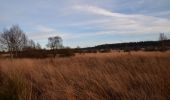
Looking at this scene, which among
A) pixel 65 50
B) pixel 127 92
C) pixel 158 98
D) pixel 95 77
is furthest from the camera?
pixel 65 50

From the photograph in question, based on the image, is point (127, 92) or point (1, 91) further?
point (1, 91)

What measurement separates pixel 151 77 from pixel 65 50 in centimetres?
2931

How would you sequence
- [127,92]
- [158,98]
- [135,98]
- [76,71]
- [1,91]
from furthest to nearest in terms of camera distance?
A: [76,71] → [1,91] → [127,92] → [135,98] → [158,98]

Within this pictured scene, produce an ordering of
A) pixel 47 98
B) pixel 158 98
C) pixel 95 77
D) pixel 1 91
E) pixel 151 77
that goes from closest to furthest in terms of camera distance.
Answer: pixel 158 98, pixel 151 77, pixel 47 98, pixel 95 77, pixel 1 91

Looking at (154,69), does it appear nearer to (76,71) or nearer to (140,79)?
(140,79)

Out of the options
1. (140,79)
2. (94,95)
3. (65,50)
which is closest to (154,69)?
(140,79)

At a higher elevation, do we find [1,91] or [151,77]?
[151,77]

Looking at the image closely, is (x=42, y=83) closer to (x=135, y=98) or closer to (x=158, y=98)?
(x=135, y=98)

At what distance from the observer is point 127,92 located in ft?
15.6

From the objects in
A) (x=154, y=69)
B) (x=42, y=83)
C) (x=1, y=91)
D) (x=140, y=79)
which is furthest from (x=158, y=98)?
(x=1, y=91)

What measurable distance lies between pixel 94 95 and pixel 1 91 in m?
3.03

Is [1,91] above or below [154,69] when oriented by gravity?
below

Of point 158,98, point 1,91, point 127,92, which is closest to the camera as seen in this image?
point 158,98

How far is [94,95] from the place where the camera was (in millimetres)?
4805
